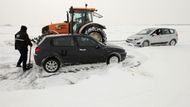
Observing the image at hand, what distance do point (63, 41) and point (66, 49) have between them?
1.23 ft

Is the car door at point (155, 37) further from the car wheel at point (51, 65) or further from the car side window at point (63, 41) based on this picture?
the car wheel at point (51, 65)

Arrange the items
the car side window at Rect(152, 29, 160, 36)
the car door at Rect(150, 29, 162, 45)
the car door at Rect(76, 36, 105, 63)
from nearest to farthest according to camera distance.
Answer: the car door at Rect(76, 36, 105, 63), the car door at Rect(150, 29, 162, 45), the car side window at Rect(152, 29, 160, 36)

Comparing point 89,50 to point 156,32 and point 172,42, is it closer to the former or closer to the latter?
point 156,32

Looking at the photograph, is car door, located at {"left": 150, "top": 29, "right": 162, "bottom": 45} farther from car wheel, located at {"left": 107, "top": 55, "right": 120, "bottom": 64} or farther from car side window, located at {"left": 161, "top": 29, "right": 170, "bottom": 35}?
car wheel, located at {"left": 107, "top": 55, "right": 120, "bottom": 64}

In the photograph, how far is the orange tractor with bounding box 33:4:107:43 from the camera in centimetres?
1509

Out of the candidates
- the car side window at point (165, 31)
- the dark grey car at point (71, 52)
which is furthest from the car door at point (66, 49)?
the car side window at point (165, 31)

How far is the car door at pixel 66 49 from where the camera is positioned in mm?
10148

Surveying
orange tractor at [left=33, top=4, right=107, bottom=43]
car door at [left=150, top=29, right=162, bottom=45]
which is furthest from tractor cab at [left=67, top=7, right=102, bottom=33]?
car door at [left=150, top=29, right=162, bottom=45]

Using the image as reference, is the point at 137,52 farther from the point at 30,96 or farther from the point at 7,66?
the point at 30,96

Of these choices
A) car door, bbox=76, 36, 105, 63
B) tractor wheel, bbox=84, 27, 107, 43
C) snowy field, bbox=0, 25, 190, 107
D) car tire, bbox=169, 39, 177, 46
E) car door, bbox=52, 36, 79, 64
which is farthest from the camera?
car tire, bbox=169, 39, 177, 46

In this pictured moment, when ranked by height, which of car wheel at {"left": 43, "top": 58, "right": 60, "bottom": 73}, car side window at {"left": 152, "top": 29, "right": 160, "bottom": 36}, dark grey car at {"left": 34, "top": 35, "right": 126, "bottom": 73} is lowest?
car wheel at {"left": 43, "top": 58, "right": 60, "bottom": 73}

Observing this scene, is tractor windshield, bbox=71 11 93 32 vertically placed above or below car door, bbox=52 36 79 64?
above

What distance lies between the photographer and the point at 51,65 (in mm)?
10023

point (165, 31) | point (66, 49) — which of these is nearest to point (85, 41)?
A: point (66, 49)
